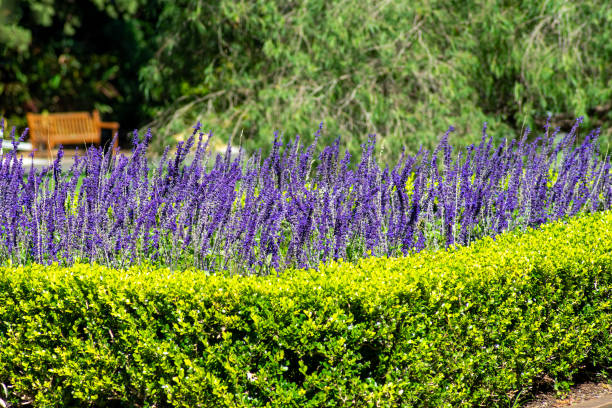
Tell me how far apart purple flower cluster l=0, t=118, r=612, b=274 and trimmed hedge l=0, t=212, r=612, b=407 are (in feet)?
1.66

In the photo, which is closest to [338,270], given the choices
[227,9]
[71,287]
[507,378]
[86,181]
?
[507,378]

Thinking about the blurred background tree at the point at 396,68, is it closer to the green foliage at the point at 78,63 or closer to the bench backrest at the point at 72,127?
the bench backrest at the point at 72,127

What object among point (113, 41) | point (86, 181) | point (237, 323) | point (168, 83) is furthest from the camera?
point (113, 41)

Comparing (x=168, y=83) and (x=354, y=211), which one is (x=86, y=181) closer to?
(x=354, y=211)

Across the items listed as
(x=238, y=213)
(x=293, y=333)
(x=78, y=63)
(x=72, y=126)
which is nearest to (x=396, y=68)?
(x=238, y=213)

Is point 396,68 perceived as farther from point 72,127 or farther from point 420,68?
point 72,127

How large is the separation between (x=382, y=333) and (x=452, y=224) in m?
1.66

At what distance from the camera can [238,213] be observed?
4.71 meters

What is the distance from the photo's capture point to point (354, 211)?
16.4 feet

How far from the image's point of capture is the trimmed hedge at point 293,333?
3.50 m

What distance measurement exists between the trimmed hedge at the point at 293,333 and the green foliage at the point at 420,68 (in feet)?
16.3

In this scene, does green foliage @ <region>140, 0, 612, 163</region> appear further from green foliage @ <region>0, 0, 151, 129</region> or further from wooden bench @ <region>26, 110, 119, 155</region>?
green foliage @ <region>0, 0, 151, 129</region>

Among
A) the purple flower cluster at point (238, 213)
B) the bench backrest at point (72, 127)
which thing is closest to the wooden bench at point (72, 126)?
the bench backrest at point (72, 127)

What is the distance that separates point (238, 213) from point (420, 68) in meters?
5.48
